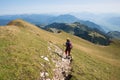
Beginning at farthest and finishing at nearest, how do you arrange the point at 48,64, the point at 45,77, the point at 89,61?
the point at 89,61, the point at 48,64, the point at 45,77

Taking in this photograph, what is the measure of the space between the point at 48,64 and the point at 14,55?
5.57 m

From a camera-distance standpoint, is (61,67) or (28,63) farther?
(61,67)

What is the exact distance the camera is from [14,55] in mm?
28469

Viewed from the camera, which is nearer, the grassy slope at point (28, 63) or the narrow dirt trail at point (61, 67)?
the grassy slope at point (28, 63)

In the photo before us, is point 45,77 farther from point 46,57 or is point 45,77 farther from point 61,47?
point 61,47

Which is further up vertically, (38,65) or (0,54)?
(0,54)

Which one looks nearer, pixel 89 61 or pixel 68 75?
pixel 68 75

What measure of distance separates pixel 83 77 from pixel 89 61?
10077mm

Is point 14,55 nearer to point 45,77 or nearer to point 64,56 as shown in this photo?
point 45,77

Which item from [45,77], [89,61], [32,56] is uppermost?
[32,56]

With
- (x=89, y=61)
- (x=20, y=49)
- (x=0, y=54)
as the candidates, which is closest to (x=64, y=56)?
(x=89, y=61)

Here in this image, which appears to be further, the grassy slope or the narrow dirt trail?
the narrow dirt trail

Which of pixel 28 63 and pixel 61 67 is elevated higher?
pixel 28 63

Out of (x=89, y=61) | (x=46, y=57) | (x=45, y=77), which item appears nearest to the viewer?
(x=45, y=77)
